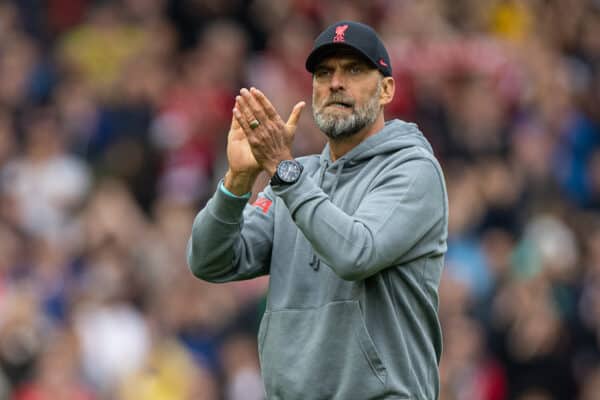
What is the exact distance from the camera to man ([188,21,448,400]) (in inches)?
186

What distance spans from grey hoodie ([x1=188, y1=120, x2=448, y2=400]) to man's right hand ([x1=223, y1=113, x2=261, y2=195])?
6 centimetres

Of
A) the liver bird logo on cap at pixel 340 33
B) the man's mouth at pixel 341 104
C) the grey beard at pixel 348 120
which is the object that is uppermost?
the liver bird logo on cap at pixel 340 33

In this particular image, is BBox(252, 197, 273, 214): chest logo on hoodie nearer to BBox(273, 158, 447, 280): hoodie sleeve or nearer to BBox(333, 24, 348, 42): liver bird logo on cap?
BBox(273, 158, 447, 280): hoodie sleeve

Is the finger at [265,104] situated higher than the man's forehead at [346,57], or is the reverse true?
the man's forehead at [346,57]

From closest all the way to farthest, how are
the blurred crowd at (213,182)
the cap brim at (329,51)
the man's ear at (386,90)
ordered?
the cap brim at (329,51), the man's ear at (386,90), the blurred crowd at (213,182)

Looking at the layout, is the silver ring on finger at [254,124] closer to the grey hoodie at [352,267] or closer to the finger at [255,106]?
the finger at [255,106]

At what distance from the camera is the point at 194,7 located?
1360cm

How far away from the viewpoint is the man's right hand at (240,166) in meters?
5.02

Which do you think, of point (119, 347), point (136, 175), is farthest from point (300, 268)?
point (136, 175)

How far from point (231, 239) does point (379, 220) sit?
0.66 meters

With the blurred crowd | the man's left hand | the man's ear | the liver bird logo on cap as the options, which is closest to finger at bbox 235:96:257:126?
the man's left hand

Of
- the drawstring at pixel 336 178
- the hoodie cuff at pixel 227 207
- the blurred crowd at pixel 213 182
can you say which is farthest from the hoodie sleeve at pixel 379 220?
the blurred crowd at pixel 213 182

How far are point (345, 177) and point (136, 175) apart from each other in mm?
6537

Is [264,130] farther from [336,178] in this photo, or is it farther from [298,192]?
[336,178]
